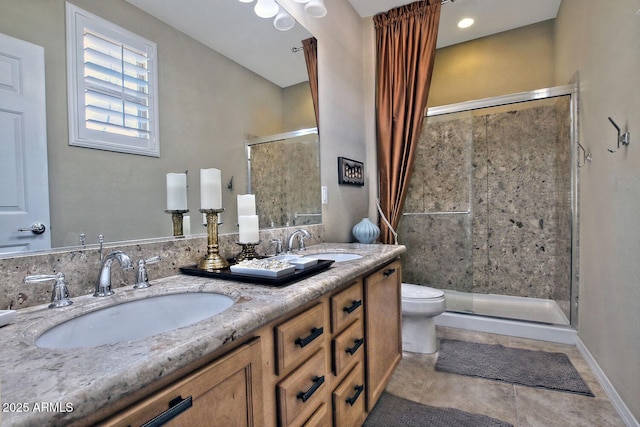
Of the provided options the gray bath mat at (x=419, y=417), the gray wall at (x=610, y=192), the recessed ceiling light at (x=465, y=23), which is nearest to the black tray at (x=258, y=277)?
the gray bath mat at (x=419, y=417)

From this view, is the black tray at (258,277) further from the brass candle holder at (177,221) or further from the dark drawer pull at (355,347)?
the dark drawer pull at (355,347)

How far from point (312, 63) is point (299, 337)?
1.72m

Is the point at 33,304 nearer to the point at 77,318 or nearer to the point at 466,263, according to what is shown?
the point at 77,318

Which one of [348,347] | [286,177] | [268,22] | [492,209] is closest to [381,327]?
[348,347]

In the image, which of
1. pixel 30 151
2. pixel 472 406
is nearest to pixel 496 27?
pixel 472 406

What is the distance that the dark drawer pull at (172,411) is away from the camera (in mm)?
485

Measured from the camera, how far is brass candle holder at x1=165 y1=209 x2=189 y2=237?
1150 millimetres

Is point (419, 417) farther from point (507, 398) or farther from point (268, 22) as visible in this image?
point (268, 22)

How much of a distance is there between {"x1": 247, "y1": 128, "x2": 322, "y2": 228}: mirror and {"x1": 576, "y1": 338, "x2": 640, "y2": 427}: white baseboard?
5.69 ft

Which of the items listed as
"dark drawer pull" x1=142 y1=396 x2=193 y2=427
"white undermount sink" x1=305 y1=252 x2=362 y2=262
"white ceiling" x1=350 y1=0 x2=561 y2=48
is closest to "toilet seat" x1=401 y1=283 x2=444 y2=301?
"white undermount sink" x1=305 y1=252 x2=362 y2=262

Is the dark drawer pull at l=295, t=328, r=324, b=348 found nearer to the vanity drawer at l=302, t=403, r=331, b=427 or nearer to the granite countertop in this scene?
the granite countertop

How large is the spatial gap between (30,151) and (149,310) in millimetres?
500

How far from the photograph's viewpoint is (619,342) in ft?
4.95

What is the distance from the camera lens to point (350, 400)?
3.90ft
